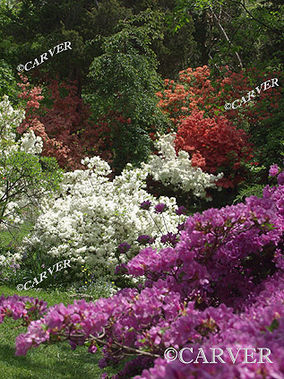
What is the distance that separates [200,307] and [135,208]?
3712 mm

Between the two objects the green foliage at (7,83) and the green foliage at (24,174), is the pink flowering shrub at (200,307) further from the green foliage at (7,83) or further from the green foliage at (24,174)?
the green foliage at (7,83)

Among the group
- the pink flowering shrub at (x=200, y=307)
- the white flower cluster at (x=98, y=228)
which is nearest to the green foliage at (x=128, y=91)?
the white flower cluster at (x=98, y=228)

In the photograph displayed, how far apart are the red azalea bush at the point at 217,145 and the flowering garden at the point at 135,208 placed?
41 millimetres

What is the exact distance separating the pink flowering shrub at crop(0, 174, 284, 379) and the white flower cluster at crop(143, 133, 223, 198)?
21.0ft

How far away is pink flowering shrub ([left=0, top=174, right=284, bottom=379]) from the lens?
48.9 inches

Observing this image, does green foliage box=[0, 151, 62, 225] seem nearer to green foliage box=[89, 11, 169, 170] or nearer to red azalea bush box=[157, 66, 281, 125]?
red azalea bush box=[157, 66, 281, 125]

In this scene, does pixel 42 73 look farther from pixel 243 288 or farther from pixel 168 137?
pixel 243 288

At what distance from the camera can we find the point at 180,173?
9062 millimetres

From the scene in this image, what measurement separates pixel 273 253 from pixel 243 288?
282mm

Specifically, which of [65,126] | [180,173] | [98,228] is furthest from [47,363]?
[65,126]

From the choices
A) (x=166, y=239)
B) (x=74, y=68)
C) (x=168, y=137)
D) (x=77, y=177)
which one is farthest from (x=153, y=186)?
(x=166, y=239)

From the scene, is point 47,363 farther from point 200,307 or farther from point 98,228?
point 98,228

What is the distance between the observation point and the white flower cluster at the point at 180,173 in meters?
8.92

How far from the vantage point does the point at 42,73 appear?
1238cm
